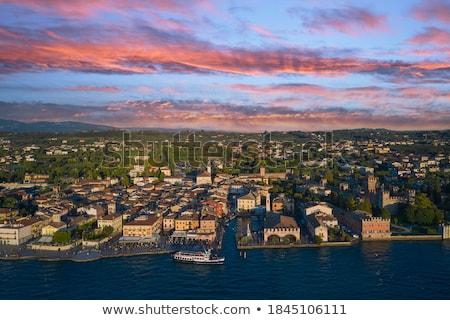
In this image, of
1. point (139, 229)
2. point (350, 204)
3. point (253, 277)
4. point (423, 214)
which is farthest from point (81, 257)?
point (423, 214)

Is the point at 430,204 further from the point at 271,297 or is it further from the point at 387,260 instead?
the point at 271,297

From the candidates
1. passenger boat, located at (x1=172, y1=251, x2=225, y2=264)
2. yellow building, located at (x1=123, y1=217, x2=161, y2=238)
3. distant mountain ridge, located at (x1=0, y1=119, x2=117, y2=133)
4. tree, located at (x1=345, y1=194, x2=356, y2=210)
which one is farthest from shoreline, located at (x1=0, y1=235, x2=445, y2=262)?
distant mountain ridge, located at (x1=0, y1=119, x2=117, y2=133)

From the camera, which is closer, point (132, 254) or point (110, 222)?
point (132, 254)

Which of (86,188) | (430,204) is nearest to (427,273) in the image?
(430,204)

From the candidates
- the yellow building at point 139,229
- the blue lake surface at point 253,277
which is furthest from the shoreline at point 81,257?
the yellow building at point 139,229

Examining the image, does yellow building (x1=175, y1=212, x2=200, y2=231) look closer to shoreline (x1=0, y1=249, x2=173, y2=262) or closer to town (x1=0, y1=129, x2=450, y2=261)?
town (x1=0, y1=129, x2=450, y2=261)

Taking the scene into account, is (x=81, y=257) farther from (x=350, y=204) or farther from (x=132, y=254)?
(x=350, y=204)
